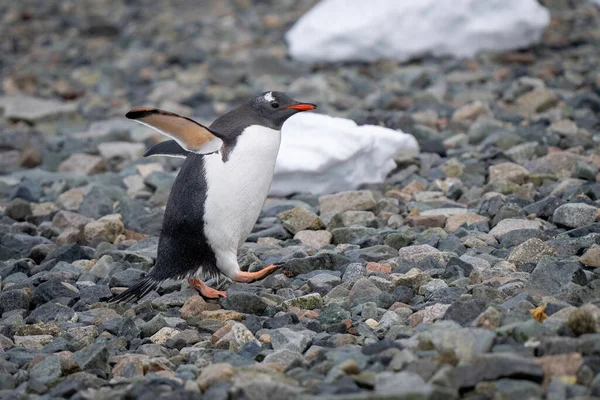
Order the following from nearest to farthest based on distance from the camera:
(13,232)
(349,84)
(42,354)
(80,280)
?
(42,354), (80,280), (13,232), (349,84)

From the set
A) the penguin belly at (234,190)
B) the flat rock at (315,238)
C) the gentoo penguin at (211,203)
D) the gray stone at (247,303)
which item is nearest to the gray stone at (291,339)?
the gray stone at (247,303)

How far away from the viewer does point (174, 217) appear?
3893 millimetres

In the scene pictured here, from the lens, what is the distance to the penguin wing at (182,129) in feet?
11.9

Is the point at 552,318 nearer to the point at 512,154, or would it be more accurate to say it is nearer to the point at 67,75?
the point at 512,154

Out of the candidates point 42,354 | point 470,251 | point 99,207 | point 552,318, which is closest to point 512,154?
point 470,251

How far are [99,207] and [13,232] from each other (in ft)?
1.80

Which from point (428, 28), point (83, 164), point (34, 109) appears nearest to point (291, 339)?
point (83, 164)

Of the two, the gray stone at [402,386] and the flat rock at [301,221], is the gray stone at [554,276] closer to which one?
the gray stone at [402,386]

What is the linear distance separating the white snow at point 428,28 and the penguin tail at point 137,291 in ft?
17.3

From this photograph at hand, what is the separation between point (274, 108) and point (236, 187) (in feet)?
1.40

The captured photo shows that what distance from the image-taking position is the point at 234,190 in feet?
12.7

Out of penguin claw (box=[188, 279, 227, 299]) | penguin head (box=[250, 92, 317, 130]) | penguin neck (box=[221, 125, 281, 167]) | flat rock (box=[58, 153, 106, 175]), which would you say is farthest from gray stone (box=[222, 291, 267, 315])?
flat rock (box=[58, 153, 106, 175])

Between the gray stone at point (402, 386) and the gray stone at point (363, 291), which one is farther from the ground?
the gray stone at point (402, 386)

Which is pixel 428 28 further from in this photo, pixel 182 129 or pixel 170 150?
pixel 182 129
